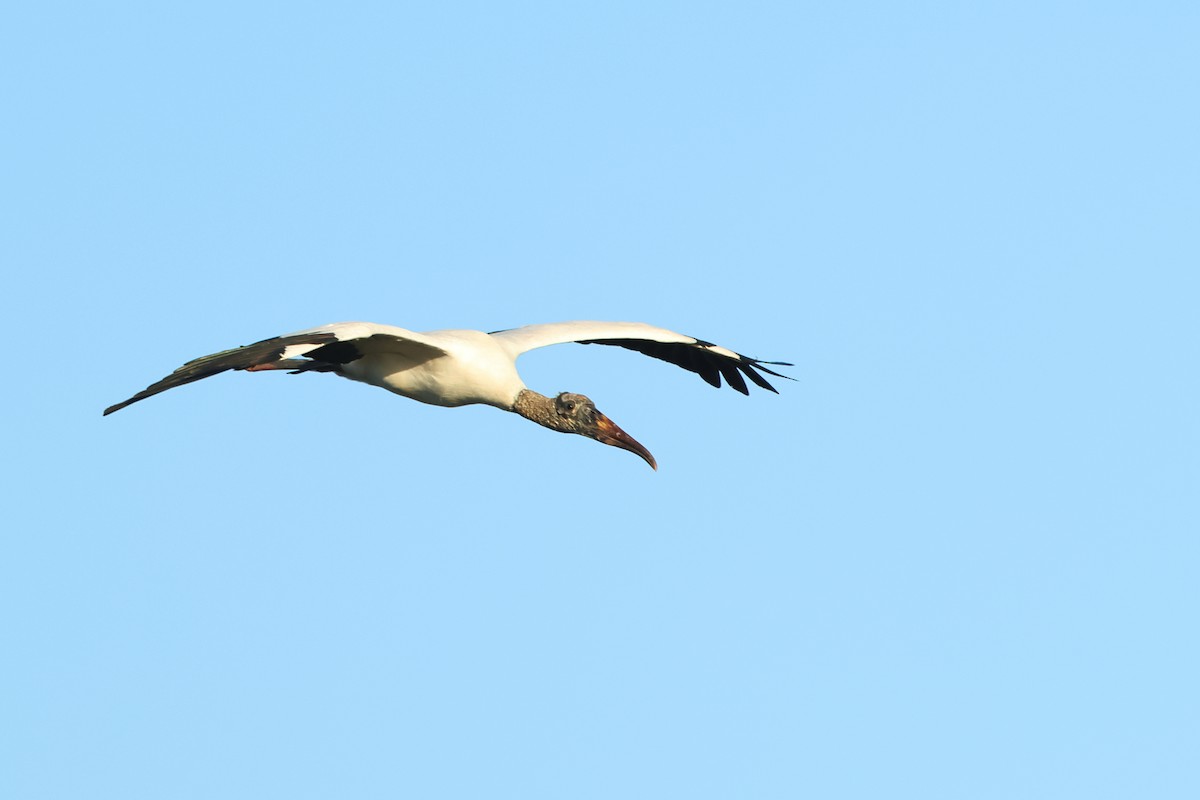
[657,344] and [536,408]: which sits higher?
[657,344]

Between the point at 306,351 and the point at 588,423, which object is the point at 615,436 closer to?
the point at 588,423

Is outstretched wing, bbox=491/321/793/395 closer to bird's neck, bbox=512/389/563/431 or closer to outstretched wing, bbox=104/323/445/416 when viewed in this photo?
bird's neck, bbox=512/389/563/431

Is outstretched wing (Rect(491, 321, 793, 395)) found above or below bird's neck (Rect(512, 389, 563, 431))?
above

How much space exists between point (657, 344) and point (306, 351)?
6.79 metres

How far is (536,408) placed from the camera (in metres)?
17.4

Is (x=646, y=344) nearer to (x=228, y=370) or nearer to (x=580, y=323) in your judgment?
(x=580, y=323)

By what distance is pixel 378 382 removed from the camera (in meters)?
16.8

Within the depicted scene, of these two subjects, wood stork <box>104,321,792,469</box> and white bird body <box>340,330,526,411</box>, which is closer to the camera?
wood stork <box>104,321,792,469</box>

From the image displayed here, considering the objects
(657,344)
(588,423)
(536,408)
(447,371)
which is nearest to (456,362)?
(447,371)

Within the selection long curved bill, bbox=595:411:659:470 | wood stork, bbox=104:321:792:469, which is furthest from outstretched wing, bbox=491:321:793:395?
long curved bill, bbox=595:411:659:470

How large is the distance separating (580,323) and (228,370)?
5911mm

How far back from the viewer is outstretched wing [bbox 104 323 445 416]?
43.7 feet

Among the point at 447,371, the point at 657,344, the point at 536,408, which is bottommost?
the point at 447,371

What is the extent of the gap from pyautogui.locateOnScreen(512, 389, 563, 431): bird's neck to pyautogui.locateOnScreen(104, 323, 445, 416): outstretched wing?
4.25 feet
